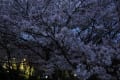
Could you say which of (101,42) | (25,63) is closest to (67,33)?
(101,42)

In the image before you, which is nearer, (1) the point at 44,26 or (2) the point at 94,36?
(1) the point at 44,26

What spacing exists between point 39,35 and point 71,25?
2.97 ft

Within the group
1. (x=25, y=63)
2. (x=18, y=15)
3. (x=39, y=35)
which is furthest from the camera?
(x=25, y=63)

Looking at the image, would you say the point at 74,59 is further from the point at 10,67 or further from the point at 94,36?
the point at 10,67

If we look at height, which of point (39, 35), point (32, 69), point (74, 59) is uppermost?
point (39, 35)

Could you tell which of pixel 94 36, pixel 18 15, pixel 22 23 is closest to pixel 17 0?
pixel 18 15

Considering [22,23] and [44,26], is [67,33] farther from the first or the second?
[22,23]

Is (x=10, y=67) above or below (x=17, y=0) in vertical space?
below

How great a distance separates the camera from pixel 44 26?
27.6 ft

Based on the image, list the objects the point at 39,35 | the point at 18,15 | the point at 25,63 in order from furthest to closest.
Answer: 1. the point at 25,63
2. the point at 18,15
3. the point at 39,35

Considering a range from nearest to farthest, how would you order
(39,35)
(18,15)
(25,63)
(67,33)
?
(67,33)
(39,35)
(18,15)
(25,63)

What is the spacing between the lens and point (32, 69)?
1142 centimetres

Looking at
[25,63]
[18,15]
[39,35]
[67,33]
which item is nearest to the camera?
[67,33]

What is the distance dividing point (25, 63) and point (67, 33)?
10.8ft
